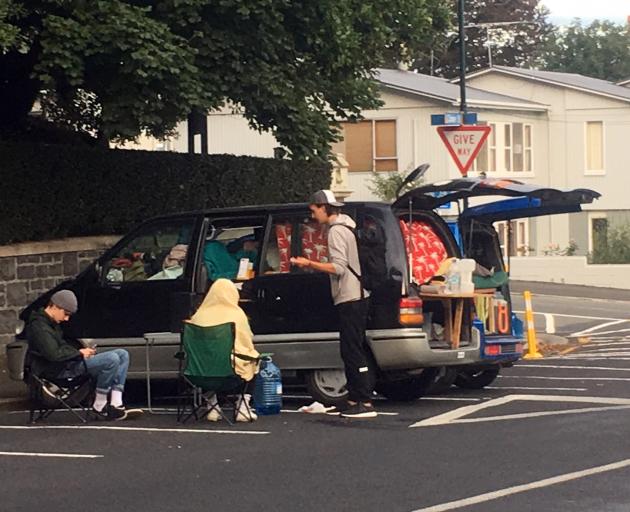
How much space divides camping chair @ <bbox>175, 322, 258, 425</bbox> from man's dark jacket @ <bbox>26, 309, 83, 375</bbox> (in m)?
1.02

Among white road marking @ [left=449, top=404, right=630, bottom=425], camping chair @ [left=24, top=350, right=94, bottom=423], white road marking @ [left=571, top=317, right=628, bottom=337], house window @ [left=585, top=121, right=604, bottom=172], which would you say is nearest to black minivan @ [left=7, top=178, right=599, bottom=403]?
camping chair @ [left=24, top=350, right=94, bottom=423]

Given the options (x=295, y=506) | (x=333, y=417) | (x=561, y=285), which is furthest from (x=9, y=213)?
(x=561, y=285)

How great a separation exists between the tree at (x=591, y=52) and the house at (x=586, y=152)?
4030 centimetres

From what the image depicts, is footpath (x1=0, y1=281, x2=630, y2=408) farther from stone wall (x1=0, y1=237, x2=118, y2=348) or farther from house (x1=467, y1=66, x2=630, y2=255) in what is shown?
stone wall (x1=0, y1=237, x2=118, y2=348)

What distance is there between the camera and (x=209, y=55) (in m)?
17.8

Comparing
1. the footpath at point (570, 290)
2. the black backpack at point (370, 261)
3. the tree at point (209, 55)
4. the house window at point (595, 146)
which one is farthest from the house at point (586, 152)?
the black backpack at point (370, 261)

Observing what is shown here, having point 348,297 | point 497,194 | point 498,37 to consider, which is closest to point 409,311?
point 348,297

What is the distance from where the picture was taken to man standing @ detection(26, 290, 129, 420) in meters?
13.4

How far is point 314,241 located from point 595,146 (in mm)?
41012

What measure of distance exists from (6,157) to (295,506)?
11.0 meters

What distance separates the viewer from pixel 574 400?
14078mm

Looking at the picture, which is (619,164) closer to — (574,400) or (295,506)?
(574,400)

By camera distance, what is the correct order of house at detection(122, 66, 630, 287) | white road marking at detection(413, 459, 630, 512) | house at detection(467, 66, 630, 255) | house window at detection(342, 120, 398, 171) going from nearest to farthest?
white road marking at detection(413, 459, 630, 512)
house at detection(122, 66, 630, 287)
house window at detection(342, 120, 398, 171)
house at detection(467, 66, 630, 255)

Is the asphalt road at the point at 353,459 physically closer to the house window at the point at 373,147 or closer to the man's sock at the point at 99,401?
the man's sock at the point at 99,401
